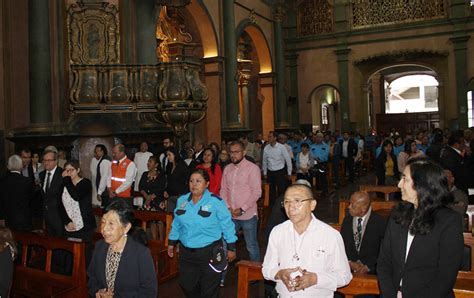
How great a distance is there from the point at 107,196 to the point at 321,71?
59.6 ft

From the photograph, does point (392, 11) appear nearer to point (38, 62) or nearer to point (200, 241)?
point (38, 62)

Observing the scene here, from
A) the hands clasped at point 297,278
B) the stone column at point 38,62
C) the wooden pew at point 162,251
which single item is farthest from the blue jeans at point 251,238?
the stone column at point 38,62

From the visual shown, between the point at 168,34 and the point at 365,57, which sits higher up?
the point at 365,57

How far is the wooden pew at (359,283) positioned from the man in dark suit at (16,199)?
3.58m

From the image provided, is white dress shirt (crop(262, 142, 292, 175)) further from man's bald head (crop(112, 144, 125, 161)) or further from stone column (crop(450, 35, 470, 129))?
stone column (crop(450, 35, 470, 129))

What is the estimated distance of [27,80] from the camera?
11.7 m

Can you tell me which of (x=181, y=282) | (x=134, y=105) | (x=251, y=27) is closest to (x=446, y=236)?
(x=181, y=282)

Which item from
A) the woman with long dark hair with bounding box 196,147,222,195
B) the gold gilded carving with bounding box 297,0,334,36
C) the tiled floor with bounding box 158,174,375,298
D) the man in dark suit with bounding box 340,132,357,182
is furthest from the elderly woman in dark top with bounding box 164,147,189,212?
the gold gilded carving with bounding box 297,0,334,36

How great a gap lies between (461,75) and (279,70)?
312 inches

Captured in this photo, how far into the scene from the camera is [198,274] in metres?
4.27

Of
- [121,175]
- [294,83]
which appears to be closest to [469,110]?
[294,83]

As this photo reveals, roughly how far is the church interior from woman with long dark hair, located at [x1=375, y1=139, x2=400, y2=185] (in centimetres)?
125

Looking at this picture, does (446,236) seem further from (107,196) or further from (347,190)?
(347,190)

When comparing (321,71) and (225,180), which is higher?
(321,71)
